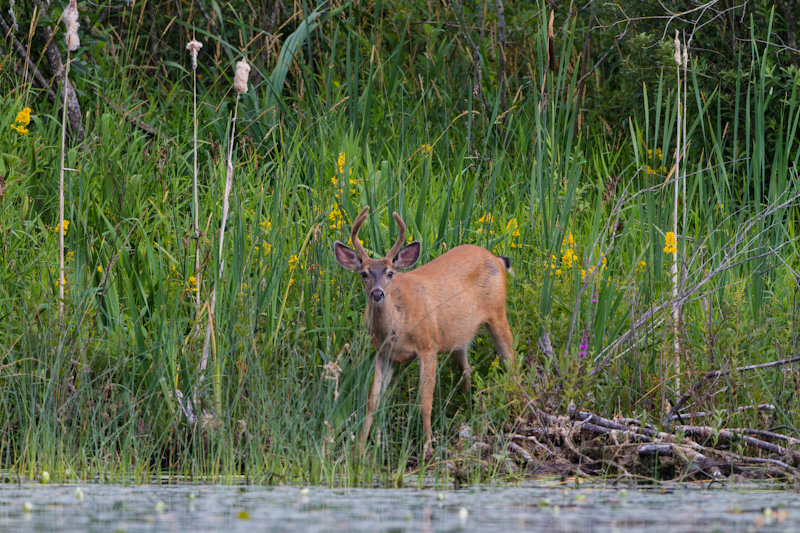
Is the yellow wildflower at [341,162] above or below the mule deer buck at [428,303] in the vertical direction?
above

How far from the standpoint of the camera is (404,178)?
7.93m

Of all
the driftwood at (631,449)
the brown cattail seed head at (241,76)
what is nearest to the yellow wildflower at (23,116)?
the brown cattail seed head at (241,76)

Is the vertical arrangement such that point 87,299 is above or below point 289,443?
above

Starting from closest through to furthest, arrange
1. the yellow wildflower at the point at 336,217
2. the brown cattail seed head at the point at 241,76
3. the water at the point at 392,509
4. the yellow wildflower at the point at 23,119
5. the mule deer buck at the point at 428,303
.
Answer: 1. the water at the point at 392,509
2. the brown cattail seed head at the point at 241,76
3. the mule deer buck at the point at 428,303
4. the yellow wildflower at the point at 336,217
5. the yellow wildflower at the point at 23,119

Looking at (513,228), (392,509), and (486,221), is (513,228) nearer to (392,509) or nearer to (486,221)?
(486,221)

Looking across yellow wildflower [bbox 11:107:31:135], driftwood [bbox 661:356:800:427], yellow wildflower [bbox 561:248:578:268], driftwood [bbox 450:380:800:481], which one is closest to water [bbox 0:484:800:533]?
driftwood [bbox 450:380:800:481]

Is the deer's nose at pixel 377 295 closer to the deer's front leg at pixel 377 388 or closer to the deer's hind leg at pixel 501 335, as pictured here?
the deer's front leg at pixel 377 388

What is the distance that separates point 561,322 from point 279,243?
5.76ft

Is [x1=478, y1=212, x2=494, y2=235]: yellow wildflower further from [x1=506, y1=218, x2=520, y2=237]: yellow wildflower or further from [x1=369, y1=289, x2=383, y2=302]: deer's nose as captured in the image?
[x1=369, y1=289, x2=383, y2=302]: deer's nose

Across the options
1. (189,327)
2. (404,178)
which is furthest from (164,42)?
(189,327)

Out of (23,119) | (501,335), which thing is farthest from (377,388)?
(23,119)

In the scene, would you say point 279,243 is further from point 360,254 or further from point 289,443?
point 289,443

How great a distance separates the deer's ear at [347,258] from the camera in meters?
6.36

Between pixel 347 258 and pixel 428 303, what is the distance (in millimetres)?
732
